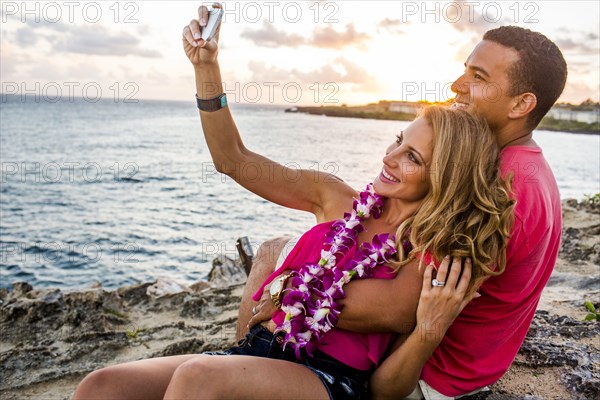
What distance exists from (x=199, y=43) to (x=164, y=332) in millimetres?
3556

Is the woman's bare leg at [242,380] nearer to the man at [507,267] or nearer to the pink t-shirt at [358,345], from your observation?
the pink t-shirt at [358,345]

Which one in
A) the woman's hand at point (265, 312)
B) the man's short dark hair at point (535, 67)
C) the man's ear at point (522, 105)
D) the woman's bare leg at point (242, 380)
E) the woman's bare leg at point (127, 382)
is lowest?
the woman's bare leg at point (127, 382)

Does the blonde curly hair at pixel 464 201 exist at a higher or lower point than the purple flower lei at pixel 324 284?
higher

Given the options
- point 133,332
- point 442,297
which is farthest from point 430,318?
point 133,332

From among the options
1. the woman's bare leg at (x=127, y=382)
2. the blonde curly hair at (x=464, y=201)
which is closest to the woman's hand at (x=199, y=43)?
the blonde curly hair at (x=464, y=201)

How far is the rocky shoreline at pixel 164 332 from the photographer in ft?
12.0

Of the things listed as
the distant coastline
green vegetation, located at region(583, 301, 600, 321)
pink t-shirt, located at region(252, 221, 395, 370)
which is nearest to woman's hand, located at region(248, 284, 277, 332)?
pink t-shirt, located at region(252, 221, 395, 370)

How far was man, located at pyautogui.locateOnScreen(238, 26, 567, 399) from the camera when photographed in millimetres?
2793

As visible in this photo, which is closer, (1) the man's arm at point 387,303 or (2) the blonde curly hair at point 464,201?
(2) the blonde curly hair at point 464,201

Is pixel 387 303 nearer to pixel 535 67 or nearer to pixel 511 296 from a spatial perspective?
pixel 511 296

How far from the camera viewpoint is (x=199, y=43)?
3285 mm

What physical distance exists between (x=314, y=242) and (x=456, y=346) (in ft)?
3.14

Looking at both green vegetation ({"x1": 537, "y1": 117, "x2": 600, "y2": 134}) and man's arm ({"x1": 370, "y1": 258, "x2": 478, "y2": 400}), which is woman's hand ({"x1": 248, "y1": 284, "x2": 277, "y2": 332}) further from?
green vegetation ({"x1": 537, "y1": 117, "x2": 600, "y2": 134})

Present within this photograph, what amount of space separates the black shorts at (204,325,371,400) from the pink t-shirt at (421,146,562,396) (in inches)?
16.4
